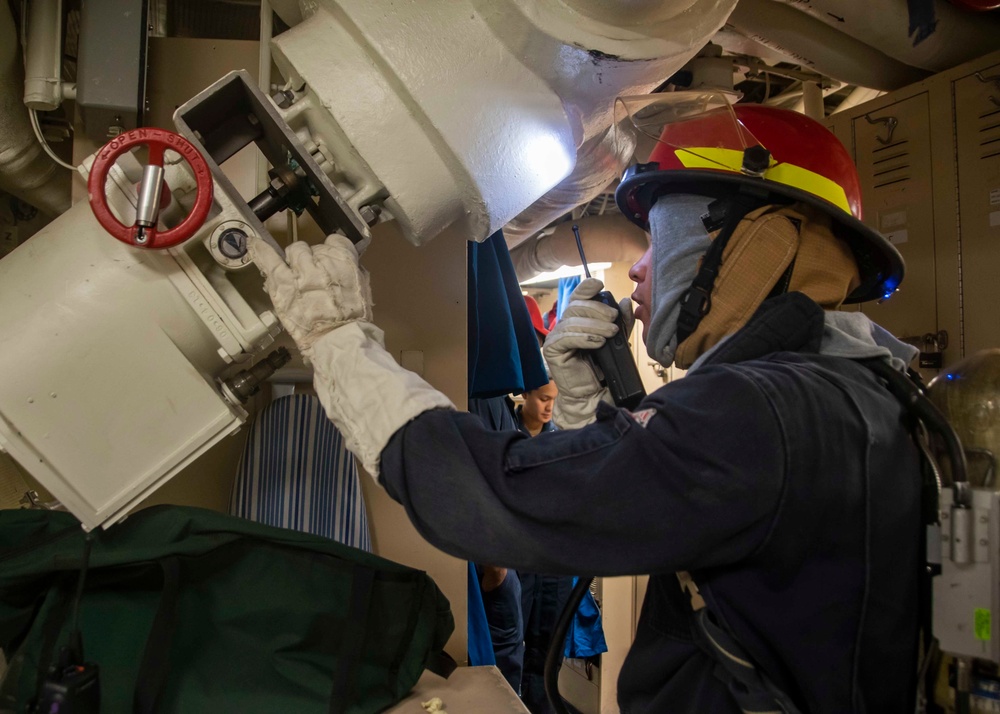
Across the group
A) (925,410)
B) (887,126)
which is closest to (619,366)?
(925,410)

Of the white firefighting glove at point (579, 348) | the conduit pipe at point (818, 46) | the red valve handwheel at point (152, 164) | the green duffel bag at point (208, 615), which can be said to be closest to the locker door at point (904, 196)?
the conduit pipe at point (818, 46)

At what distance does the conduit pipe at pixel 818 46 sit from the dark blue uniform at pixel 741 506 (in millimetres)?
1197

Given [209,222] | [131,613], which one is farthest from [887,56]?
[131,613]

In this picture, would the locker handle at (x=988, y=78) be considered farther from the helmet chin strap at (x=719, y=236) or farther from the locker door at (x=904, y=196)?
the helmet chin strap at (x=719, y=236)

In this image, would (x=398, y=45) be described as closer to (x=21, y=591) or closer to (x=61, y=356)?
(x=61, y=356)

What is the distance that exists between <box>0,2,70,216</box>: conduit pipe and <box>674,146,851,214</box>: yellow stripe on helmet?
1189mm

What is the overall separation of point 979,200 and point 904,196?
0.19 metres

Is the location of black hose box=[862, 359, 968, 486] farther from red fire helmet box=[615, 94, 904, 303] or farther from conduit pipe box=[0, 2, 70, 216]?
conduit pipe box=[0, 2, 70, 216]

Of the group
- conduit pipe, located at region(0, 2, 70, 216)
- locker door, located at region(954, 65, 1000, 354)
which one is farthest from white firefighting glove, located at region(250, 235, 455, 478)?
locker door, located at region(954, 65, 1000, 354)

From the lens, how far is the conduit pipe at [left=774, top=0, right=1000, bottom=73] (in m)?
1.53

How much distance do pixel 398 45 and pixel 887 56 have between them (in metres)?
1.53

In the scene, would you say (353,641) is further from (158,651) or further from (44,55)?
(44,55)

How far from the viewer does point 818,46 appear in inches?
66.3

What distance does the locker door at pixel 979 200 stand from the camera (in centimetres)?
152
